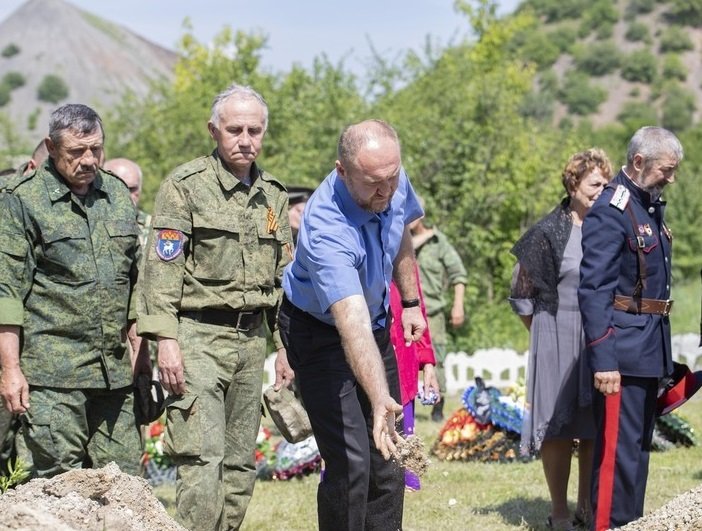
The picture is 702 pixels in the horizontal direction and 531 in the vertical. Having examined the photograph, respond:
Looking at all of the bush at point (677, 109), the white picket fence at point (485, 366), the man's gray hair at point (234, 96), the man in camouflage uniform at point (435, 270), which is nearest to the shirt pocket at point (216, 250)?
the man's gray hair at point (234, 96)

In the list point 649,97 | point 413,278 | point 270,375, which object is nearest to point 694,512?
point 413,278

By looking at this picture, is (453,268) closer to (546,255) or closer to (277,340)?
(546,255)

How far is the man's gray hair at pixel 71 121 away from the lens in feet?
16.2

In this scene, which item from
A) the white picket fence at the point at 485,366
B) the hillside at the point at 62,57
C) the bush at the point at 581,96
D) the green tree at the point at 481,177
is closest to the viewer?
the white picket fence at the point at 485,366

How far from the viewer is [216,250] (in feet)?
16.4

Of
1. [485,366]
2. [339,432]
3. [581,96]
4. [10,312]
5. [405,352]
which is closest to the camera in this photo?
[339,432]

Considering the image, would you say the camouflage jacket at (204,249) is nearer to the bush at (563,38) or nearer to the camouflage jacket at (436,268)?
the camouflage jacket at (436,268)

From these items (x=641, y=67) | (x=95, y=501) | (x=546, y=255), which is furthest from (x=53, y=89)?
(x=95, y=501)

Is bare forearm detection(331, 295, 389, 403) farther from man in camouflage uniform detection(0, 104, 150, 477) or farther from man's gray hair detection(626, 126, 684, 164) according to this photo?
man's gray hair detection(626, 126, 684, 164)

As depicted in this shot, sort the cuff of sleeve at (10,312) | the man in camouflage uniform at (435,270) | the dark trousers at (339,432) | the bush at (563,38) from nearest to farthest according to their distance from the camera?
the dark trousers at (339,432), the cuff of sleeve at (10,312), the man in camouflage uniform at (435,270), the bush at (563,38)

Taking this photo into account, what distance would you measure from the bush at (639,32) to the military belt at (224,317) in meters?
115

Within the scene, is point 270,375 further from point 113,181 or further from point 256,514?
point 113,181

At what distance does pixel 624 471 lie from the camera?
17.1 ft

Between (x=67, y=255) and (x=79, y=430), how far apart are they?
800mm
